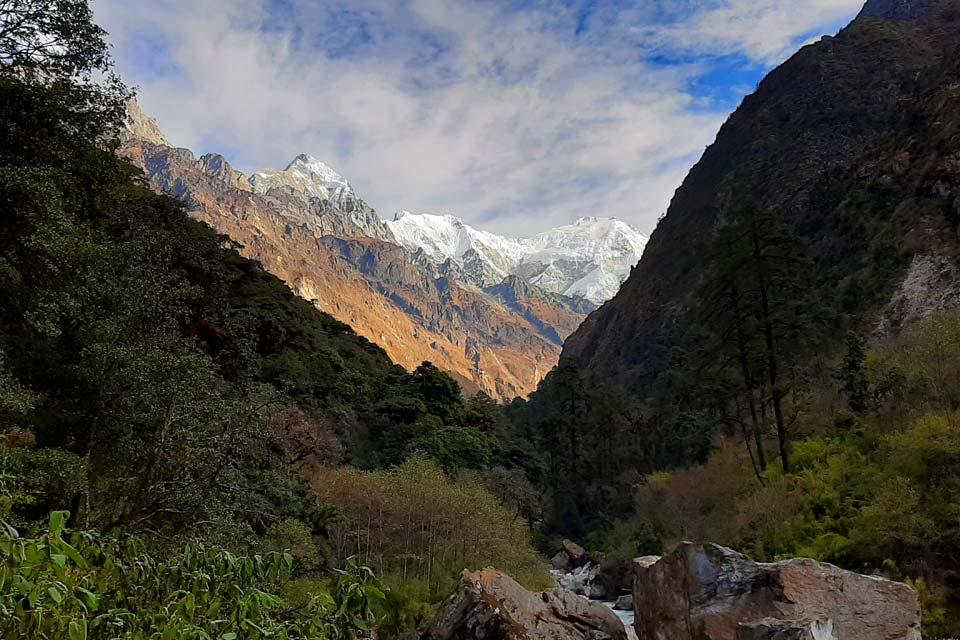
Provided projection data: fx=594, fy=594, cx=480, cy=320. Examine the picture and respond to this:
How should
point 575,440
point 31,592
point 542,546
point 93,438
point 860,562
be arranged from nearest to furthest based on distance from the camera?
point 31,592, point 93,438, point 860,562, point 542,546, point 575,440

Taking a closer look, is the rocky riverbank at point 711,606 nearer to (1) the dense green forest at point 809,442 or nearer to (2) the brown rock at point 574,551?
(1) the dense green forest at point 809,442

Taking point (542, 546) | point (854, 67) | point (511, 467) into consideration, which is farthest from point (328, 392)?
point (854, 67)

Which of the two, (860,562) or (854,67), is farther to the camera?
(854,67)

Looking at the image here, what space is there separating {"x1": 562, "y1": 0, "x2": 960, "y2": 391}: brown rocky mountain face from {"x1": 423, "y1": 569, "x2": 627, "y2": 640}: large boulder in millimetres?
13590

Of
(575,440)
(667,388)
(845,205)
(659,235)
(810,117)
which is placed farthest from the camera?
(659,235)

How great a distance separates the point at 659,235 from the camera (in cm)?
10938

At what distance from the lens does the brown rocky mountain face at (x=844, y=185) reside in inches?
1473

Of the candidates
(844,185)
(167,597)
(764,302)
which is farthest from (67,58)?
(844,185)

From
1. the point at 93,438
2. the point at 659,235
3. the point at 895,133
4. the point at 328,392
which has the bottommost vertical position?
the point at 93,438

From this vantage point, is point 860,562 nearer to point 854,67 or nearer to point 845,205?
point 845,205

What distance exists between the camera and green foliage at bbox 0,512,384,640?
231 centimetres

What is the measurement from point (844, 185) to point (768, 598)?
56609mm

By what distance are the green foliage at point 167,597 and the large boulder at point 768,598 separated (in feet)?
33.3

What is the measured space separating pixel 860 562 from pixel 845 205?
150 ft
